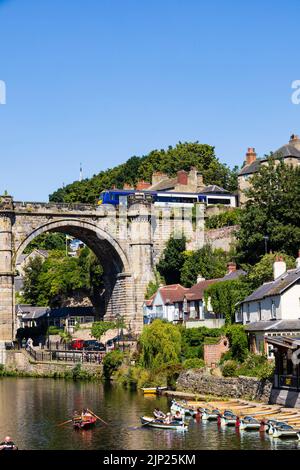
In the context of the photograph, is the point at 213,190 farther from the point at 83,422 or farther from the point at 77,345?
the point at 83,422

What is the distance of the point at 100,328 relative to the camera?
106562mm

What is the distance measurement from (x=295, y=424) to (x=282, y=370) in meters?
7.79

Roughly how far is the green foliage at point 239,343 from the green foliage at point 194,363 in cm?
335

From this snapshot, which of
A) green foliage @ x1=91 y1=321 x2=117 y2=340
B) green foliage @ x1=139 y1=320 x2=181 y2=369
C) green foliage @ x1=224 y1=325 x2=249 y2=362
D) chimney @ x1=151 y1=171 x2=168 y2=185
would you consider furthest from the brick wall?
chimney @ x1=151 y1=171 x2=168 y2=185

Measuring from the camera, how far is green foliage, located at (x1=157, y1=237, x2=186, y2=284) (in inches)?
4333

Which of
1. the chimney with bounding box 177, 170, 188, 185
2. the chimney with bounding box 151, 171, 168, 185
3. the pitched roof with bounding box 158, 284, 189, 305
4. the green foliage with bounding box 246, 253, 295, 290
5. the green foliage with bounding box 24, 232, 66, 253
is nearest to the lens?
the green foliage with bounding box 246, 253, 295, 290

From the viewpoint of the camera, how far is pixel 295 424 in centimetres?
4681

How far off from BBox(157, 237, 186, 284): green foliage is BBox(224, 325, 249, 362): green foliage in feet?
140

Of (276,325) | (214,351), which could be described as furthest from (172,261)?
(276,325)

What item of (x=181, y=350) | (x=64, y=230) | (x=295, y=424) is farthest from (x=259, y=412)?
(x=64, y=230)

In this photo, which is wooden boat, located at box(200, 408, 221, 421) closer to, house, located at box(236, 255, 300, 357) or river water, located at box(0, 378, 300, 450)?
river water, located at box(0, 378, 300, 450)
